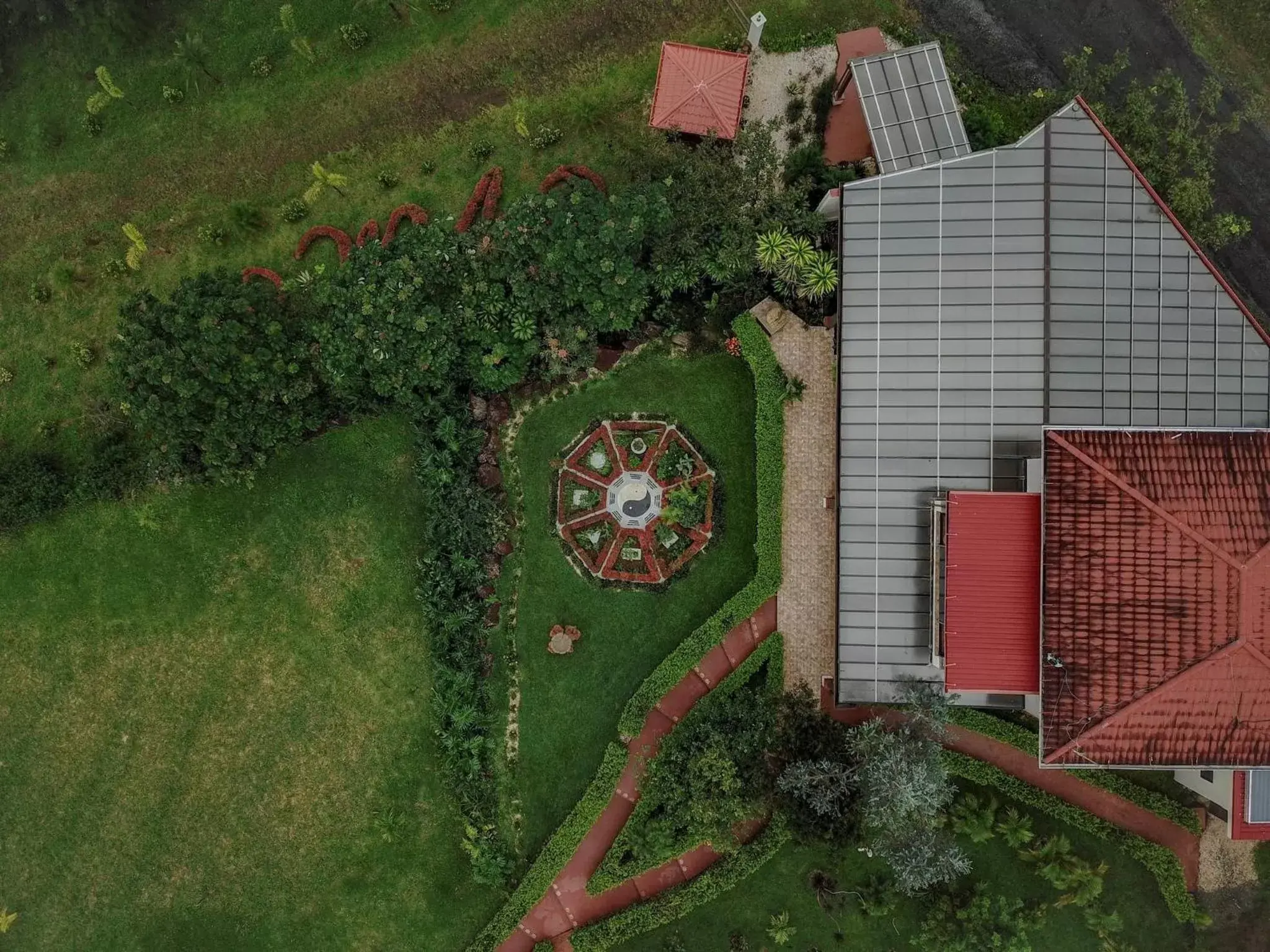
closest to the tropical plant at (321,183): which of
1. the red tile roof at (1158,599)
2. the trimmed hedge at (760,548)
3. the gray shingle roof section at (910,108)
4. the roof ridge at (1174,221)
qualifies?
the trimmed hedge at (760,548)

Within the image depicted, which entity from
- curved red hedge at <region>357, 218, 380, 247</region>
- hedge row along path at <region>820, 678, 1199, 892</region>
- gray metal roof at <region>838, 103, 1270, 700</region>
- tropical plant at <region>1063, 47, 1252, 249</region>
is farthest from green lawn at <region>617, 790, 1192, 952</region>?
curved red hedge at <region>357, 218, 380, 247</region>

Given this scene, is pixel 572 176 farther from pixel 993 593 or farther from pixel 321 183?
pixel 993 593

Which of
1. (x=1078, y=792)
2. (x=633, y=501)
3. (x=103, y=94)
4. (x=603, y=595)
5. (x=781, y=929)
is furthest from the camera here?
(x=103, y=94)

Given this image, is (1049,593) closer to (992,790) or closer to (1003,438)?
(1003,438)

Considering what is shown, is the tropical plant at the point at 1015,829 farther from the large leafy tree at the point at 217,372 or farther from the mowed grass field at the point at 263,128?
the large leafy tree at the point at 217,372

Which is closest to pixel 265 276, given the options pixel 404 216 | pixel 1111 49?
pixel 404 216

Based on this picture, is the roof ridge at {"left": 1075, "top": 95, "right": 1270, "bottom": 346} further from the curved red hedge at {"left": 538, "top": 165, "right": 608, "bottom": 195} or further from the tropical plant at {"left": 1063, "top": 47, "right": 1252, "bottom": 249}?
the curved red hedge at {"left": 538, "top": 165, "right": 608, "bottom": 195}
